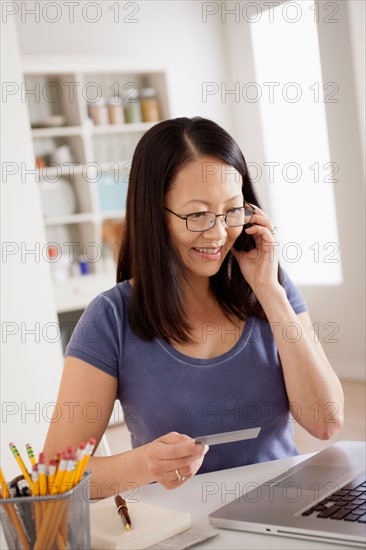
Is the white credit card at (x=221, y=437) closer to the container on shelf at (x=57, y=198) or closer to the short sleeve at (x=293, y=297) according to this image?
the short sleeve at (x=293, y=297)

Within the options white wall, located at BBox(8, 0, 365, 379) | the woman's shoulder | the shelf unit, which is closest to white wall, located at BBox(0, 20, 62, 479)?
the woman's shoulder

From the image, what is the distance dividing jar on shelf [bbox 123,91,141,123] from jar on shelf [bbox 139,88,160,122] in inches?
1.3

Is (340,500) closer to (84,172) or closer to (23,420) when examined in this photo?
(23,420)

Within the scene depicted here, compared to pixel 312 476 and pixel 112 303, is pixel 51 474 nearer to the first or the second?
pixel 312 476

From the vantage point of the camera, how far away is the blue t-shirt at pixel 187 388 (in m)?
1.45

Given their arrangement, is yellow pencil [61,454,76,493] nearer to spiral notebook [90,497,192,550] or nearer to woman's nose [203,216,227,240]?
spiral notebook [90,497,192,550]

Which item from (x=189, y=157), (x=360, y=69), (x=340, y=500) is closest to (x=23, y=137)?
(x=189, y=157)

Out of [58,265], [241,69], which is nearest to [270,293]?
[58,265]

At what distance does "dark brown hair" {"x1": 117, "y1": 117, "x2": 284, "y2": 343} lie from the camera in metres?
1.49

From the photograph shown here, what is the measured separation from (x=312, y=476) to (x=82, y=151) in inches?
146

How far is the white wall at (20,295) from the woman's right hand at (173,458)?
1.17 m

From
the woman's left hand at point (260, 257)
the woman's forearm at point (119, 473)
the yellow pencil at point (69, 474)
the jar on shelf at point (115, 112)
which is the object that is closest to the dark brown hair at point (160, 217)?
the woman's left hand at point (260, 257)

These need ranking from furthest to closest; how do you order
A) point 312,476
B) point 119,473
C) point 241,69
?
point 241,69, point 119,473, point 312,476

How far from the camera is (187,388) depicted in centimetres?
145
